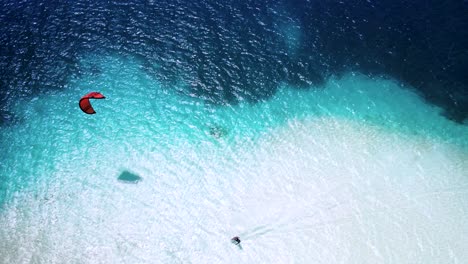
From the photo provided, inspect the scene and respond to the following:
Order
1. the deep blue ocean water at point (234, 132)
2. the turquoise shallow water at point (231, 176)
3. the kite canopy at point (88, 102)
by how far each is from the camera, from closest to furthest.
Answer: the turquoise shallow water at point (231, 176), the deep blue ocean water at point (234, 132), the kite canopy at point (88, 102)

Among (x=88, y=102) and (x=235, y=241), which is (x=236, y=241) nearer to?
(x=235, y=241)

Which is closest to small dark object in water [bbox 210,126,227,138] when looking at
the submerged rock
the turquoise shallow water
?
the turquoise shallow water

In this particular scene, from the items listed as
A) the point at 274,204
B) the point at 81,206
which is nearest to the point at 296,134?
the point at 274,204

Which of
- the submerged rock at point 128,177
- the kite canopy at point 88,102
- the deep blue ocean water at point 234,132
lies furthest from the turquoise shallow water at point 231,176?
the kite canopy at point 88,102

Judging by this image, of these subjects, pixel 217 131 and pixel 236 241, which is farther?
pixel 217 131

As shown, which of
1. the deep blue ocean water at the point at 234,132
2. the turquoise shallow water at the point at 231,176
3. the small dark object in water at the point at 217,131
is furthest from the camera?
the small dark object in water at the point at 217,131

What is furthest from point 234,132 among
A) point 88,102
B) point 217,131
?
point 88,102

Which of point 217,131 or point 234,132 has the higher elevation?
point 234,132

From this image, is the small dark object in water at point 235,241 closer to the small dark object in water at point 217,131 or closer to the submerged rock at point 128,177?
the submerged rock at point 128,177
